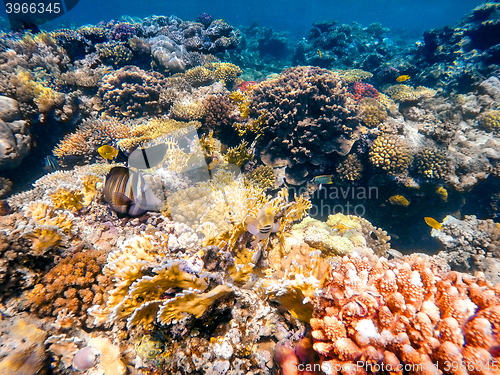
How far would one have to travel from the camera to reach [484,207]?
7.46m

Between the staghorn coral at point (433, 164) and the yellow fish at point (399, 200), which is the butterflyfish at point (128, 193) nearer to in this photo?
the yellow fish at point (399, 200)

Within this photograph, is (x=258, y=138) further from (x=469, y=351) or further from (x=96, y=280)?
(x=469, y=351)

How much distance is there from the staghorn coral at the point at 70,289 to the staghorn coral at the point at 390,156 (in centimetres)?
673

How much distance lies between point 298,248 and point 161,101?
591 cm

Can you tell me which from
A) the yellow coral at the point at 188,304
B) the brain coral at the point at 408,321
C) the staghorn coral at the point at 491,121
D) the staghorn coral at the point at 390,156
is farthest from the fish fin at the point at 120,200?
the staghorn coral at the point at 491,121

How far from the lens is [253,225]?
8.38 ft

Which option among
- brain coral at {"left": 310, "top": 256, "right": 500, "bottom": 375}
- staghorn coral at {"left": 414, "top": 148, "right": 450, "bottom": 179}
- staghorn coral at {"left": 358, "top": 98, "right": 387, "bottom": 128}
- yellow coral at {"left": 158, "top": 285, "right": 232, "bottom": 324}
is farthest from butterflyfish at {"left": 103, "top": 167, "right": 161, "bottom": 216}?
staghorn coral at {"left": 414, "top": 148, "right": 450, "bottom": 179}

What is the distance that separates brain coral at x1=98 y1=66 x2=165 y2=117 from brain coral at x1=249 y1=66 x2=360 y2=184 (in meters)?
3.30

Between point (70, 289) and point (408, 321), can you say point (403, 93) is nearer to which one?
point (408, 321)

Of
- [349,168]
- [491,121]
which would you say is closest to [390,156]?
[349,168]

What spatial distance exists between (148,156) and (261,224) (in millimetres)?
3228

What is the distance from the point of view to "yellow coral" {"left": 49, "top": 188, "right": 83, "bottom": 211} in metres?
3.07

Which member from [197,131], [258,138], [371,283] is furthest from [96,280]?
[258,138]

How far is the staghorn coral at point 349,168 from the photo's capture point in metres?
5.94
